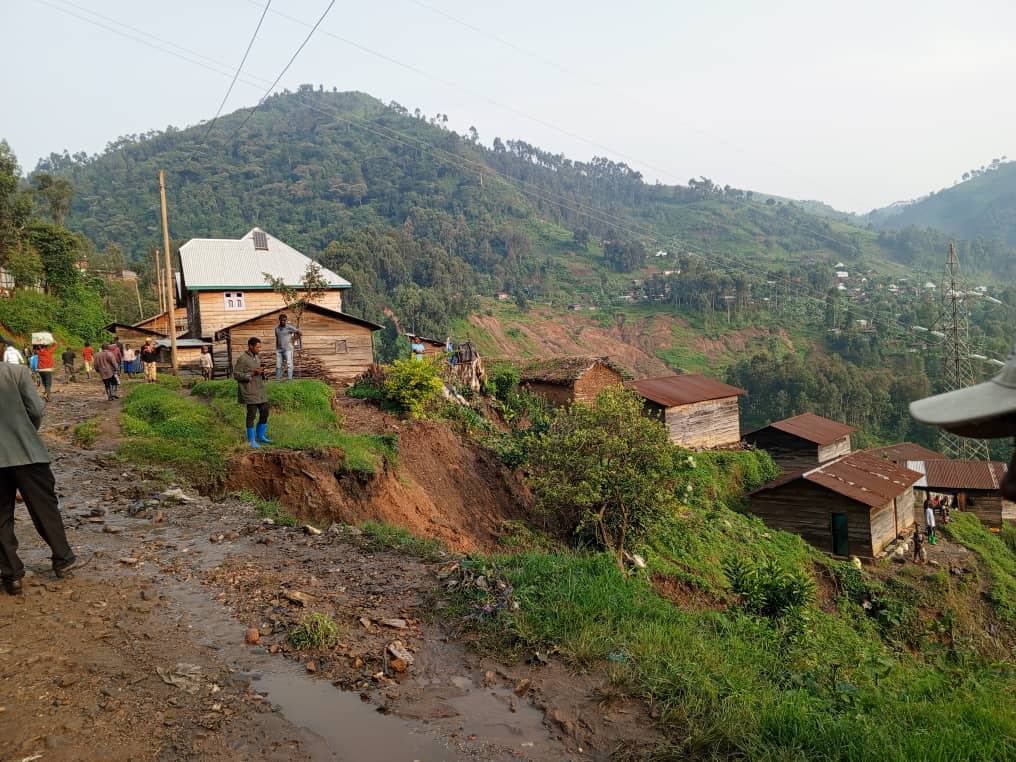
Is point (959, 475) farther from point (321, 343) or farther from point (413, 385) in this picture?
point (321, 343)

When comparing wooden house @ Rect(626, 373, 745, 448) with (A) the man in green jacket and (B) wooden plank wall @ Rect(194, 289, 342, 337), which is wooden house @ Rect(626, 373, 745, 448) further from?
(A) the man in green jacket

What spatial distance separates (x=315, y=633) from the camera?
186 inches

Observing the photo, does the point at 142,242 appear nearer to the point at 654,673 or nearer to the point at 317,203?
the point at 317,203

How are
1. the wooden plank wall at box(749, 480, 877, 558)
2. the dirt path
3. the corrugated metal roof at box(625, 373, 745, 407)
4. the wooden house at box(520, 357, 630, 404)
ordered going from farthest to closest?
1. the corrugated metal roof at box(625, 373, 745, 407)
2. the wooden house at box(520, 357, 630, 404)
3. the wooden plank wall at box(749, 480, 877, 558)
4. the dirt path

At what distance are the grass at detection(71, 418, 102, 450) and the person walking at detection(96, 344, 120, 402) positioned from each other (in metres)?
3.89

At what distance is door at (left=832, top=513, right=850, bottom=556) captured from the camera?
75.2 ft

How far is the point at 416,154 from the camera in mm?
146250

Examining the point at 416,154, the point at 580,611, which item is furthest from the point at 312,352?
the point at 416,154

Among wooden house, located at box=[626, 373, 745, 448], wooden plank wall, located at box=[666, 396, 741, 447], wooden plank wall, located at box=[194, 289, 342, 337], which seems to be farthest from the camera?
wooden plank wall, located at box=[666, 396, 741, 447]

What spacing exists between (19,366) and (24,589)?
1848 mm

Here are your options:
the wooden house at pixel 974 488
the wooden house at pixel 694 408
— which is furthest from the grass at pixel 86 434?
the wooden house at pixel 974 488

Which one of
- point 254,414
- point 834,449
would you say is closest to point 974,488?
point 834,449

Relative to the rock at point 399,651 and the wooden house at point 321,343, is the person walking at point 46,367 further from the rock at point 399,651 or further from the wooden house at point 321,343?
the rock at point 399,651

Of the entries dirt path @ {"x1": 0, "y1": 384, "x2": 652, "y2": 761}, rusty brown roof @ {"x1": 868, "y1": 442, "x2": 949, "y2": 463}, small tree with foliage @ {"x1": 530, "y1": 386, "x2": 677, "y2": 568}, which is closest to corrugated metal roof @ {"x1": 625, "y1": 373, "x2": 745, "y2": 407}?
rusty brown roof @ {"x1": 868, "y1": 442, "x2": 949, "y2": 463}
